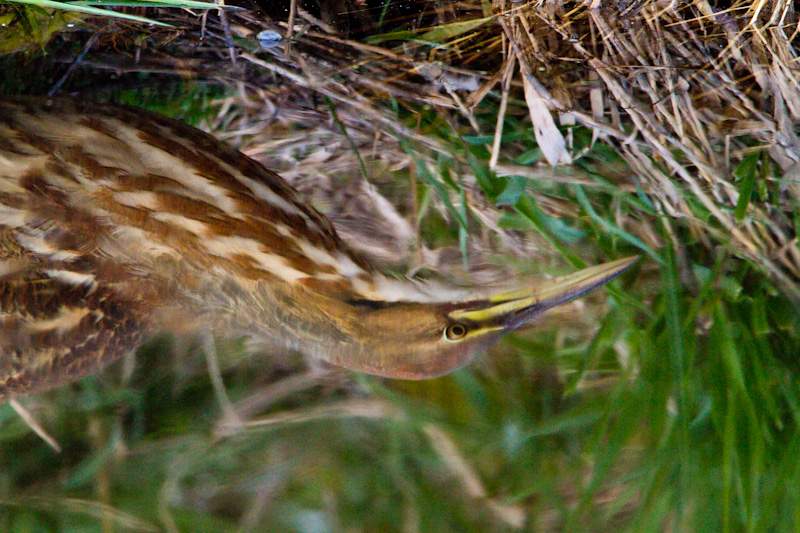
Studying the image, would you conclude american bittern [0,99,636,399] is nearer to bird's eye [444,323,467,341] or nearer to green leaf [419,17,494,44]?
bird's eye [444,323,467,341]

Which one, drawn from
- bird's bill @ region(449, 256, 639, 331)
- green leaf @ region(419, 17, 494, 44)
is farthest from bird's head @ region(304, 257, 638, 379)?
green leaf @ region(419, 17, 494, 44)

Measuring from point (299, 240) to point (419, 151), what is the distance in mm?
221

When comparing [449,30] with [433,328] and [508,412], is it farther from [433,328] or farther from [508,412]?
[508,412]

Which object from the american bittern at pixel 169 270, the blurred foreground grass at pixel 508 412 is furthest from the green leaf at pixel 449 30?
the american bittern at pixel 169 270

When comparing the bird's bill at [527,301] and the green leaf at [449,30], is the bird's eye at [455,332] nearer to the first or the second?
the bird's bill at [527,301]

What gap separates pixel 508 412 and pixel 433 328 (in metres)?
0.20

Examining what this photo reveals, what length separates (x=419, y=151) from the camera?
0.94 meters

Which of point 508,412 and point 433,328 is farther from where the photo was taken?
point 508,412

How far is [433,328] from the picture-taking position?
0.81 m

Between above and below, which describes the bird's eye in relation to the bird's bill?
below

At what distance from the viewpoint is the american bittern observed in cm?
76

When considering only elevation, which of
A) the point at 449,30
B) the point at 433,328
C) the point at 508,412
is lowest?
the point at 508,412

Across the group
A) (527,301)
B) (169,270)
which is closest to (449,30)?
(527,301)

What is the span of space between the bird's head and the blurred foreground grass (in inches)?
3.0
